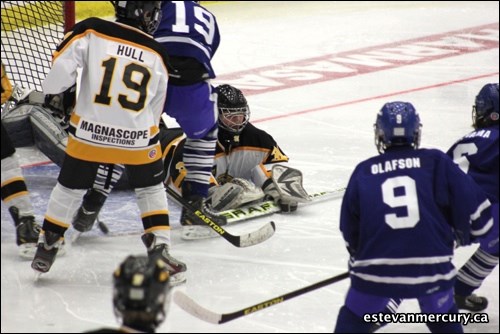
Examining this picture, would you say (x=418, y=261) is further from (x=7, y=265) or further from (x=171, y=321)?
(x=7, y=265)

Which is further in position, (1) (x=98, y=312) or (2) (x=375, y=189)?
(1) (x=98, y=312)

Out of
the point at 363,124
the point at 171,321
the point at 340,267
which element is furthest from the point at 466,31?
the point at 171,321

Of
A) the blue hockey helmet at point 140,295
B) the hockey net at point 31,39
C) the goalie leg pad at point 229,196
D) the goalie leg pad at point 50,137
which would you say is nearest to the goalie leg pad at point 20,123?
the goalie leg pad at point 50,137

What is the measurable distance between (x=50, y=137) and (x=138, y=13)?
1.23m

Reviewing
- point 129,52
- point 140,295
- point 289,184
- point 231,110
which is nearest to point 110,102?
point 129,52

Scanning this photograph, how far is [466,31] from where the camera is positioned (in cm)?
811

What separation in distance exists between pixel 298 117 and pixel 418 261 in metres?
3.18

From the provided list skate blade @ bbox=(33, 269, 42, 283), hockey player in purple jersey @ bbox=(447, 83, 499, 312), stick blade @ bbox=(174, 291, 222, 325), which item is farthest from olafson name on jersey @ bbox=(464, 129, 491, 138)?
skate blade @ bbox=(33, 269, 42, 283)

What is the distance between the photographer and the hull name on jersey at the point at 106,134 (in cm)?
338

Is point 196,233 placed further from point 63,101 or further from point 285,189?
point 63,101

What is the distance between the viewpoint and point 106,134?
133 inches

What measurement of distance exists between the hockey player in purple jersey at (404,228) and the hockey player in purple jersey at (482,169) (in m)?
0.47

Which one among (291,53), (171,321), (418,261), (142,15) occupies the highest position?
(142,15)

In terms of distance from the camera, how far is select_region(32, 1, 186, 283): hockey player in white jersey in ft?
10.9
